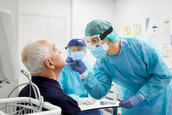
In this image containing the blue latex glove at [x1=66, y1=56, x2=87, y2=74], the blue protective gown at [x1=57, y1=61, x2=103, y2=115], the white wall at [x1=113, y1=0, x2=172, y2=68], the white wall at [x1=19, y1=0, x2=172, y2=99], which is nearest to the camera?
the blue latex glove at [x1=66, y1=56, x2=87, y2=74]

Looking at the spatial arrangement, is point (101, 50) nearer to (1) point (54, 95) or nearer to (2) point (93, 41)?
(2) point (93, 41)

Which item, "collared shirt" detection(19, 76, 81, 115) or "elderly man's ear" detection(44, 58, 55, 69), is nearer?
"collared shirt" detection(19, 76, 81, 115)

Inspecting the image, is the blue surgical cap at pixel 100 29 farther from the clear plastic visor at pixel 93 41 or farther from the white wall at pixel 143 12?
the white wall at pixel 143 12

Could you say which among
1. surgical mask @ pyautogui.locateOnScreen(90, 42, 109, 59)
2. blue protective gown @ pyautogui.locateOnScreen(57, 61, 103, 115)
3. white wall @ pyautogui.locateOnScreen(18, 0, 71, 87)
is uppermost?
white wall @ pyautogui.locateOnScreen(18, 0, 71, 87)

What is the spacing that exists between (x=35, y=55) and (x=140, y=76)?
2.96 ft

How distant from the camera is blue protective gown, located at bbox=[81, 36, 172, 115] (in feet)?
4.37

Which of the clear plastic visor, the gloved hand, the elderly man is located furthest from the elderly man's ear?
the gloved hand

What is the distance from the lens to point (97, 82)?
150cm

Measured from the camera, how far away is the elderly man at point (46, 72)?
986 millimetres

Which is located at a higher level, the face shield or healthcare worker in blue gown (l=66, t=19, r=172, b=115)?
the face shield

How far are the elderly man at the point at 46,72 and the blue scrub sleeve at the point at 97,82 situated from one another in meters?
0.35

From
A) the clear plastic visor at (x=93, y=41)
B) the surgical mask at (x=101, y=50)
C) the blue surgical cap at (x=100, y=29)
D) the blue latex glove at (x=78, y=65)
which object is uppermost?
the blue surgical cap at (x=100, y=29)

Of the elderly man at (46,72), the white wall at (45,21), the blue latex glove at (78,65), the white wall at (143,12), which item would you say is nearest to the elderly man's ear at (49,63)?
the elderly man at (46,72)

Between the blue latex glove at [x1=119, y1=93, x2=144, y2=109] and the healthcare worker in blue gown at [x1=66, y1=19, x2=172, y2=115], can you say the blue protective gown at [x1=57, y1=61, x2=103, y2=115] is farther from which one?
the blue latex glove at [x1=119, y1=93, x2=144, y2=109]
